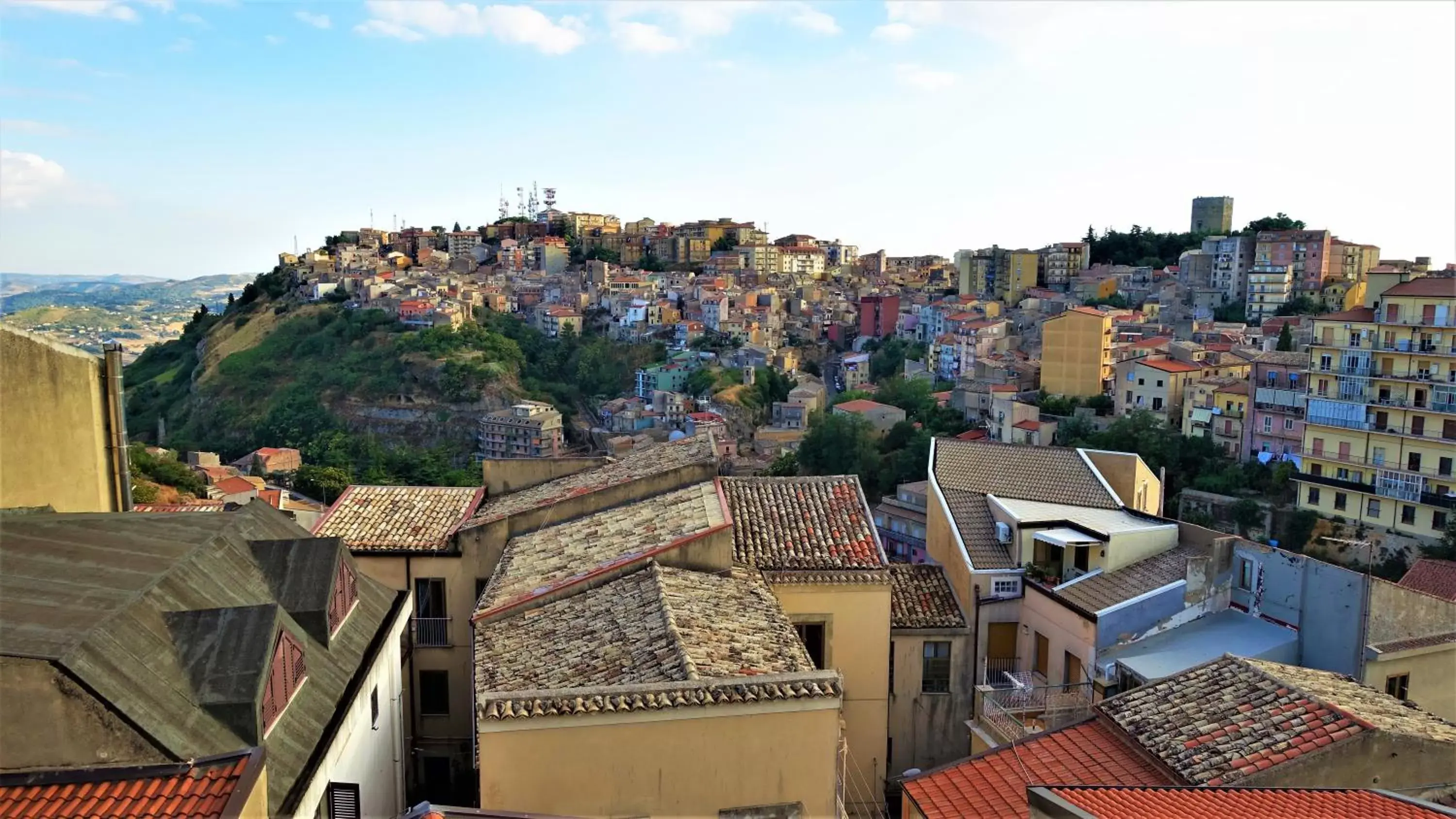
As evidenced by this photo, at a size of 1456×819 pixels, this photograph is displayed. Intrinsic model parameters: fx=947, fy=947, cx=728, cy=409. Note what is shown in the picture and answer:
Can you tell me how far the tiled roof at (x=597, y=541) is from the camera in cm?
1077

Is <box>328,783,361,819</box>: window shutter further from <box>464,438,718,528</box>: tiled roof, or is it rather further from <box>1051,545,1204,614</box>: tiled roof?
<box>1051,545,1204,614</box>: tiled roof

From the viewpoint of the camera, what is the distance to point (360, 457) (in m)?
73.6

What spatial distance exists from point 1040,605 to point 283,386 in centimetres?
8440

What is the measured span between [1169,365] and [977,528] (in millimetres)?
43127

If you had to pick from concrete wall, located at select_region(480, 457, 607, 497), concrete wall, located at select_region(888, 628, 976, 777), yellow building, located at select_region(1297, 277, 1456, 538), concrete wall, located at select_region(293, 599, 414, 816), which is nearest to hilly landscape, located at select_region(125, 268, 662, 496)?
yellow building, located at select_region(1297, 277, 1456, 538)

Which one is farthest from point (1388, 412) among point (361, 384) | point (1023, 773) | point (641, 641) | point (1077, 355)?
point (361, 384)

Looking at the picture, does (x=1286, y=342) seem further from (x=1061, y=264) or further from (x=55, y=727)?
(x=55, y=727)

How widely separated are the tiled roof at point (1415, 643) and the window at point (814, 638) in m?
6.49

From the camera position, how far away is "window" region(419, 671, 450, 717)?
45.3 feet

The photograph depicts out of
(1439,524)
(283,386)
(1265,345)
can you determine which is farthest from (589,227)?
(1439,524)

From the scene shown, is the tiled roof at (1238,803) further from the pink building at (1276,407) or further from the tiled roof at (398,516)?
the pink building at (1276,407)

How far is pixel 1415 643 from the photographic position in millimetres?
11367

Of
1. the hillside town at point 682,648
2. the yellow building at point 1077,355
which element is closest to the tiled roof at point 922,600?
the hillside town at point 682,648

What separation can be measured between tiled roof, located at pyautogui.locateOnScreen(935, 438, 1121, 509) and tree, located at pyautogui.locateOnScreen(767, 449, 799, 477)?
36.7 metres
